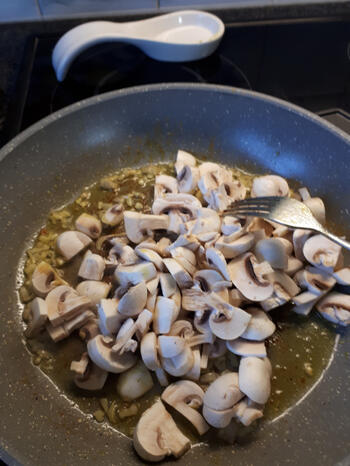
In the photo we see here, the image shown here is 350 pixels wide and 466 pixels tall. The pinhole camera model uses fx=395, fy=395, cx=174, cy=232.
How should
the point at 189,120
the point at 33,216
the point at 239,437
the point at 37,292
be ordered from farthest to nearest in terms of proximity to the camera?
the point at 189,120 → the point at 33,216 → the point at 37,292 → the point at 239,437

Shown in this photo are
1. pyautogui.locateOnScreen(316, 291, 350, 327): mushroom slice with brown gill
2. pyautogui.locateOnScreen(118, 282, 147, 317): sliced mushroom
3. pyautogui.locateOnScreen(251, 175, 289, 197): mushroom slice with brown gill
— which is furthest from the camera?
pyautogui.locateOnScreen(251, 175, 289, 197): mushroom slice with brown gill

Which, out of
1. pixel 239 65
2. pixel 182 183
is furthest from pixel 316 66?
pixel 182 183

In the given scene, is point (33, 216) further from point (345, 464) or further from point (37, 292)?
point (345, 464)

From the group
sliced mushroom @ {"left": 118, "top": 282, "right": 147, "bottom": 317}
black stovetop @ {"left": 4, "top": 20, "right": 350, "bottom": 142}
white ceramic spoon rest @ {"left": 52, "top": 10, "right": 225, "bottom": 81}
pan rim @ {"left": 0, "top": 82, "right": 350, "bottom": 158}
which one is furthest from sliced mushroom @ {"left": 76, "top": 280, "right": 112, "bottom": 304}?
white ceramic spoon rest @ {"left": 52, "top": 10, "right": 225, "bottom": 81}

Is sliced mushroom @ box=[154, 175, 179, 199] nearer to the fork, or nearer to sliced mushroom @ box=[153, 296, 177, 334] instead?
the fork

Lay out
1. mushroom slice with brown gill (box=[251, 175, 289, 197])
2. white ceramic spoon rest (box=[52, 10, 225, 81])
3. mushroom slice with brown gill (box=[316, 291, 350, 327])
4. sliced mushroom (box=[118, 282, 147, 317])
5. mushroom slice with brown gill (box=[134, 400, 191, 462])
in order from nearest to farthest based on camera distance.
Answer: mushroom slice with brown gill (box=[134, 400, 191, 462]) → sliced mushroom (box=[118, 282, 147, 317]) → mushroom slice with brown gill (box=[316, 291, 350, 327]) → mushroom slice with brown gill (box=[251, 175, 289, 197]) → white ceramic spoon rest (box=[52, 10, 225, 81])

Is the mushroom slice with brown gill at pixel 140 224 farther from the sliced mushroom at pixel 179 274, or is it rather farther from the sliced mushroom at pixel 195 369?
the sliced mushroom at pixel 195 369

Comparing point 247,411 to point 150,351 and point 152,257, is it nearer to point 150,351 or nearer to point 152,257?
point 150,351
